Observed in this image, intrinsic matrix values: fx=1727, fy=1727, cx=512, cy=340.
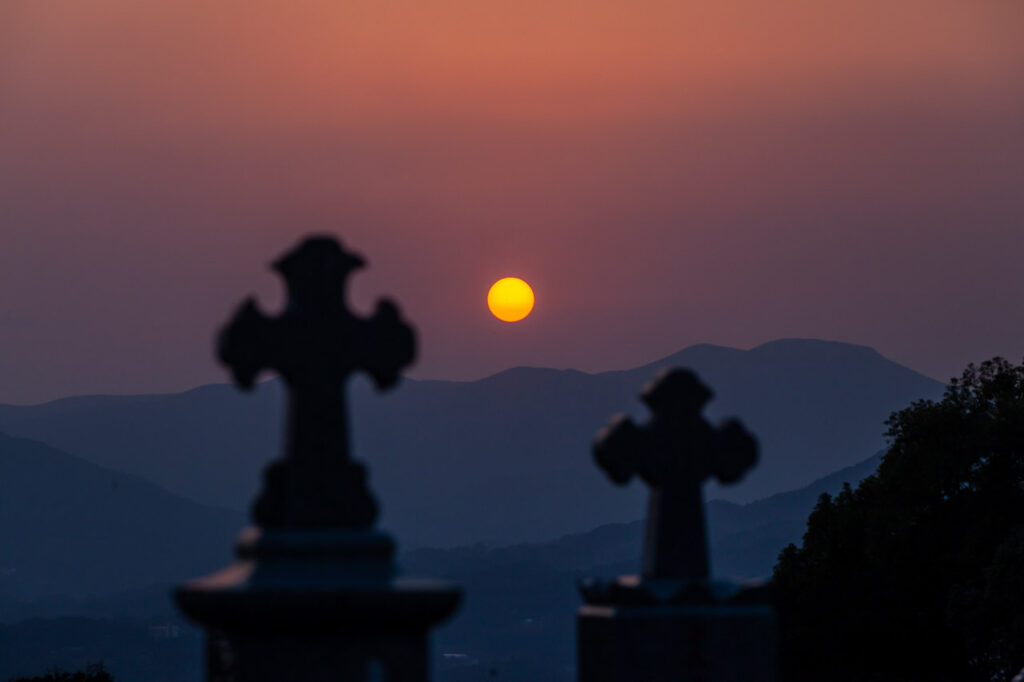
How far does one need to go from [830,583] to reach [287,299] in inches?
1412

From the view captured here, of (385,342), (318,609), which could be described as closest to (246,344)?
(385,342)

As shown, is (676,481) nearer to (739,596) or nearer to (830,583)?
(739,596)

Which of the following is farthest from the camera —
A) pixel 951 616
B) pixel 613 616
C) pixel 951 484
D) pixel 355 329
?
pixel 951 484

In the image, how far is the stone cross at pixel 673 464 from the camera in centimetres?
930

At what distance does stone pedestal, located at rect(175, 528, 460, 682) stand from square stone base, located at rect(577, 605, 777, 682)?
2951mm

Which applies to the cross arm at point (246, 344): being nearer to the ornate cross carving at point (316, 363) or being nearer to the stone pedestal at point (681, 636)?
the ornate cross carving at point (316, 363)

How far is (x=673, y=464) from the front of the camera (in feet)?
30.6

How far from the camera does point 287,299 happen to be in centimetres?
683

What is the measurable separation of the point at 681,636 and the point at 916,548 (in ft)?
106

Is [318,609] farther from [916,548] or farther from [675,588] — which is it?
[916,548]

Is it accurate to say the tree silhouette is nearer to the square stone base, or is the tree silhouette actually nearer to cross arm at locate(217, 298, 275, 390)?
the square stone base

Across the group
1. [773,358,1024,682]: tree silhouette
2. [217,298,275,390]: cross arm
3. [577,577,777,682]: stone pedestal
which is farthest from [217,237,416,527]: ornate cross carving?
[773,358,1024,682]: tree silhouette

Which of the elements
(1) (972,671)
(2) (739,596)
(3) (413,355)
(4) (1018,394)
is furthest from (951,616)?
(3) (413,355)

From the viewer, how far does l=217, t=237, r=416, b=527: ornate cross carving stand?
6535mm
